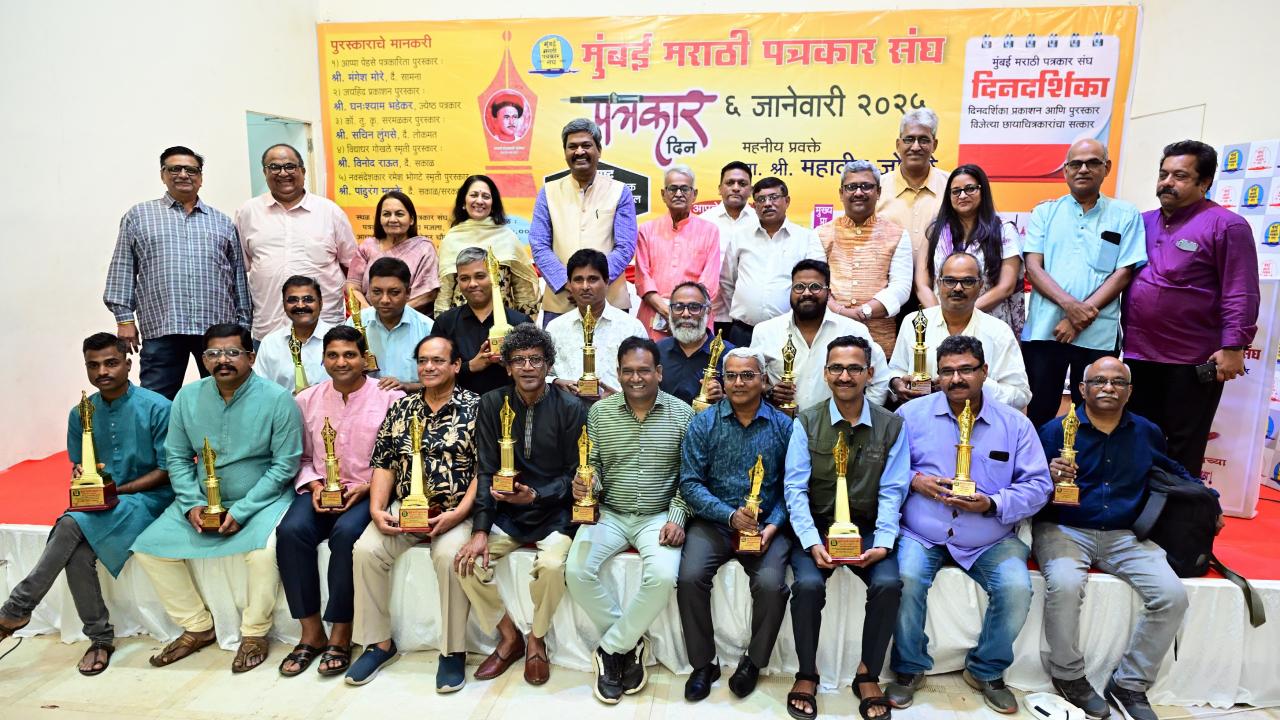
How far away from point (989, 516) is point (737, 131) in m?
4.91

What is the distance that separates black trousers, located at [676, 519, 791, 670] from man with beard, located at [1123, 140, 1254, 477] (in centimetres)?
231

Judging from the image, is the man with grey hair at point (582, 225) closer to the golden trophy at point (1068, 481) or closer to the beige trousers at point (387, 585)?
the beige trousers at point (387, 585)

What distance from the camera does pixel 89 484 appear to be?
11.0 feet

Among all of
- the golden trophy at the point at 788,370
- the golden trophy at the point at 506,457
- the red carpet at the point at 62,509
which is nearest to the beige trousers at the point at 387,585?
the golden trophy at the point at 506,457

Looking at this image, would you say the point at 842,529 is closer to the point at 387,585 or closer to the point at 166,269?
the point at 387,585

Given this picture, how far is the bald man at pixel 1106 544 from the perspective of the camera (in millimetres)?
3008

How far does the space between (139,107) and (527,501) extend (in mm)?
4853

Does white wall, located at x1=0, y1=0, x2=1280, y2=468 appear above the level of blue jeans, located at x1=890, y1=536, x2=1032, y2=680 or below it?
above

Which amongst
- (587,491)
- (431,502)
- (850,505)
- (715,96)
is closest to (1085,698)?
(850,505)

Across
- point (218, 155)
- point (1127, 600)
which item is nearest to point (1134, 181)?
point (1127, 600)

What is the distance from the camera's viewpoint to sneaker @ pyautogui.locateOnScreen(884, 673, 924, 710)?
3.04 meters

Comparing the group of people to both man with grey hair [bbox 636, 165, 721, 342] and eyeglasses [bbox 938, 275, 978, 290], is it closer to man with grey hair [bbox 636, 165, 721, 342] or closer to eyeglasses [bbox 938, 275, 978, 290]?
eyeglasses [bbox 938, 275, 978, 290]

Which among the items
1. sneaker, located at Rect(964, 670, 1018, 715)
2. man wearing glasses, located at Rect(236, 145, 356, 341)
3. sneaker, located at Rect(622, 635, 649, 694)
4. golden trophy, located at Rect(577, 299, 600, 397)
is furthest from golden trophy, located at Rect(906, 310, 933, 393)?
man wearing glasses, located at Rect(236, 145, 356, 341)

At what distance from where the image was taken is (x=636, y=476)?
3383 millimetres
